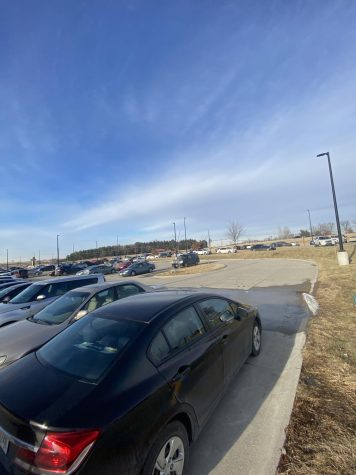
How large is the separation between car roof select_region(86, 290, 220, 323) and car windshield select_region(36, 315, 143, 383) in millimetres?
92

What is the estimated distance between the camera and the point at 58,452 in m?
1.88

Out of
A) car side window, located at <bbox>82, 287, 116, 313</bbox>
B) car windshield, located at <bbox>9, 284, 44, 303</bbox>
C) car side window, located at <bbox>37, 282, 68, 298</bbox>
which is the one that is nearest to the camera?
car side window, located at <bbox>82, 287, 116, 313</bbox>

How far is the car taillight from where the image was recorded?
1.86 metres

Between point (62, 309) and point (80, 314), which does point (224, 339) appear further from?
point (62, 309)

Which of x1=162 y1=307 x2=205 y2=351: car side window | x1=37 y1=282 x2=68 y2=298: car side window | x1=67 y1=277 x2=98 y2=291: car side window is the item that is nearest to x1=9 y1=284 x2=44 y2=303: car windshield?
x1=37 y1=282 x2=68 y2=298: car side window

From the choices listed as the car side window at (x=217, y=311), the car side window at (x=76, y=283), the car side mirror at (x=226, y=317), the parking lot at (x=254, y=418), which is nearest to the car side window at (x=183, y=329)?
the car side window at (x=217, y=311)

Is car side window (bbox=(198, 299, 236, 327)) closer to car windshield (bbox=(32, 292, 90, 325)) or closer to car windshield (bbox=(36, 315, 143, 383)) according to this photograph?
car windshield (bbox=(36, 315, 143, 383))

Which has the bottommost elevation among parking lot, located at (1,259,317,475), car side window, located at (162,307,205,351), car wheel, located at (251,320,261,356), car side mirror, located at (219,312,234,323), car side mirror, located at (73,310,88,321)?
parking lot, located at (1,259,317,475)

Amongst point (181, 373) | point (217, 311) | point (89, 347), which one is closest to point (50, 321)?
point (89, 347)

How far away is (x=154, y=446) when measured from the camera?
7.43 feet

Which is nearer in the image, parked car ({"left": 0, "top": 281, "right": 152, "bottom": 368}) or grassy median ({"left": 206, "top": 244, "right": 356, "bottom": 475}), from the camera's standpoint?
grassy median ({"left": 206, "top": 244, "right": 356, "bottom": 475})

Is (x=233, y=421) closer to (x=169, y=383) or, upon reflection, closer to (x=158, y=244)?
(x=169, y=383)

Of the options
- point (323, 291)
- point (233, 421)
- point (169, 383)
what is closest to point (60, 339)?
point (169, 383)

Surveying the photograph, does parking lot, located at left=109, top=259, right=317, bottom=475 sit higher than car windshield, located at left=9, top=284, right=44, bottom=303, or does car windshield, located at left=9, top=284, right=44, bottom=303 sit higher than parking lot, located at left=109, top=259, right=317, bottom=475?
car windshield, located at left=9, top=284, right=44, bottom=303
